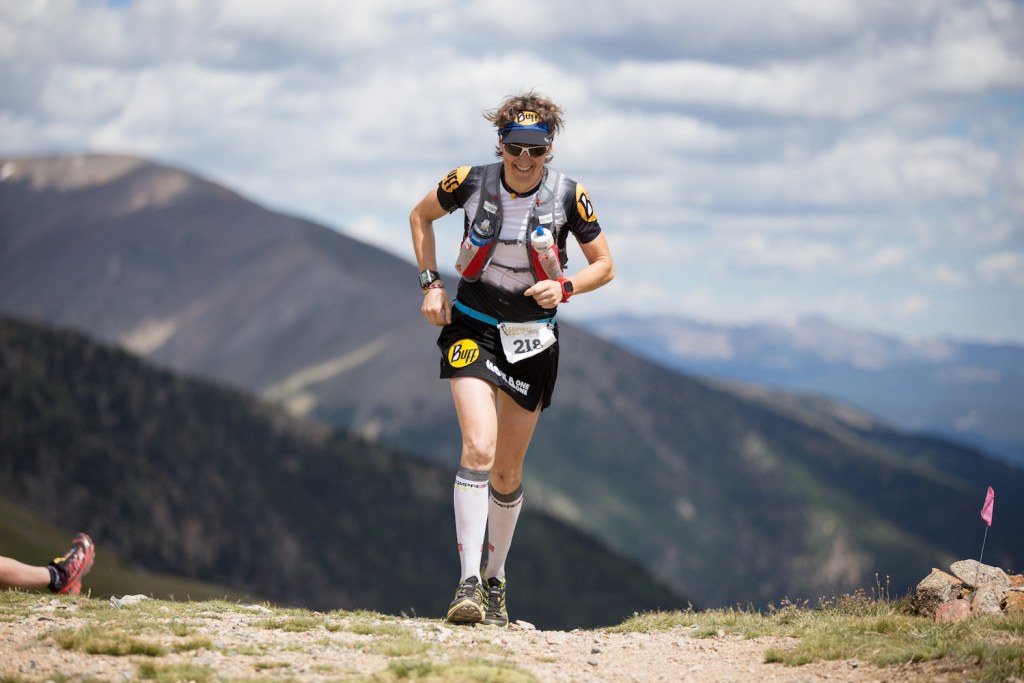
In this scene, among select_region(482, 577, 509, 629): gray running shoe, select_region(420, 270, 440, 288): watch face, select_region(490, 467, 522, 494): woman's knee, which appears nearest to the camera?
select_region(482, 577, 509, 629): gray running shoe

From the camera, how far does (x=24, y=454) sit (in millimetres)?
161125

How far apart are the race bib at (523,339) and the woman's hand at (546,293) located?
1.41ft

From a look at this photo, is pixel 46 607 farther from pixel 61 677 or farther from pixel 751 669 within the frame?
pixel 751 669

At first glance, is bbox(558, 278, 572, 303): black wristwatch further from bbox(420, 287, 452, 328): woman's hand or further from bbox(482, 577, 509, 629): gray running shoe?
bbox(482, 577, 509, 629): gray running shoe

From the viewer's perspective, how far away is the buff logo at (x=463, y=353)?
38.7ft

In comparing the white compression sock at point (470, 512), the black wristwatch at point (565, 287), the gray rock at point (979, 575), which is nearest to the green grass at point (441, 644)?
the gray rock at point (979, 575)

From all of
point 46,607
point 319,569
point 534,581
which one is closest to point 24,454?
point 319,569

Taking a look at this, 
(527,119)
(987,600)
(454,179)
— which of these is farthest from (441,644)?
(987,600)

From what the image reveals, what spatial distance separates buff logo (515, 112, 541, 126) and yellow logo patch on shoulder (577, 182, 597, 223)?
86 cm

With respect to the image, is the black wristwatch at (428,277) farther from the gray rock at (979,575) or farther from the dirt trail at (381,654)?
the gray rock at (979,575)

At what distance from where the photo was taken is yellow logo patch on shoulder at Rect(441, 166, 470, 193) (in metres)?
12.0

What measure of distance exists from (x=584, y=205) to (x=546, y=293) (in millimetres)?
1159

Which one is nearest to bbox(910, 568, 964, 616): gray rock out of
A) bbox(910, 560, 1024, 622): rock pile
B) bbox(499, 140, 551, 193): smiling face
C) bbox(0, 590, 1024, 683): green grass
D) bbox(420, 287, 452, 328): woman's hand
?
bbox(910, 560, 1024, 622): rock pile

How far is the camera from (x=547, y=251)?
11594 millimetres
